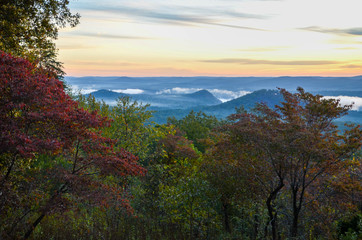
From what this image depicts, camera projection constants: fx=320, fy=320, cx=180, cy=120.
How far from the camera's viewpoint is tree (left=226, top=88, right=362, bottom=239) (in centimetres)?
1208

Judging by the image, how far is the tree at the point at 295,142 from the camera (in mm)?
12078

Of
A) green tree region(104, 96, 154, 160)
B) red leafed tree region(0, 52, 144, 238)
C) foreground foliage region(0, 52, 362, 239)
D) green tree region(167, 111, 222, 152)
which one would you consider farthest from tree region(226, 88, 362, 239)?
green tree region(167, 111, 222, 152)

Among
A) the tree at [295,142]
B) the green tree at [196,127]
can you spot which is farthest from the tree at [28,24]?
the green tree at [196,127]

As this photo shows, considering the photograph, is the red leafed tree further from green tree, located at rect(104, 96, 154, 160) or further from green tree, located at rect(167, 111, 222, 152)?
green tree, located at rect(167, 111, 222, 152)

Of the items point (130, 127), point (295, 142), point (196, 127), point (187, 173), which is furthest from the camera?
point (196, 127)

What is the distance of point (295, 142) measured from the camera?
11.7m

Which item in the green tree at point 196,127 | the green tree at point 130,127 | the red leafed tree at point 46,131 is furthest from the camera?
the green tree at point 196,127

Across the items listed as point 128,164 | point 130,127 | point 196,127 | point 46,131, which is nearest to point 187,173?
point 128,164

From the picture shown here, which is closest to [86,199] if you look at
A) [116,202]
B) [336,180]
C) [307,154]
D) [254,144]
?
[116,202]

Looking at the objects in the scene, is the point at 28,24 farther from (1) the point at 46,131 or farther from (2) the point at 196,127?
(2) the point at 196,127

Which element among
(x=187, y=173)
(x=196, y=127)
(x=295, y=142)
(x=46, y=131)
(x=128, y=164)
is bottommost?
(x=196, y=127)

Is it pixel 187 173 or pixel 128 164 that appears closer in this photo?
pixel 128 164

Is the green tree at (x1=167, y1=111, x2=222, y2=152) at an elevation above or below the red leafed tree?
below

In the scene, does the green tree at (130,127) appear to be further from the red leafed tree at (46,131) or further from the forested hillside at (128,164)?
the red leafed tree at (46,131)
